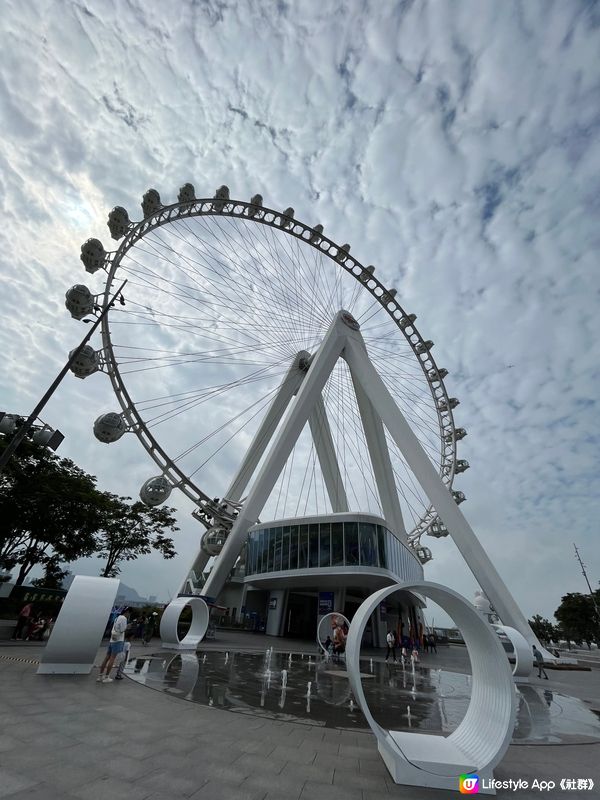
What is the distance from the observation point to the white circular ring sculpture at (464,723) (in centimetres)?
545

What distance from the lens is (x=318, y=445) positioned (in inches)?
1697

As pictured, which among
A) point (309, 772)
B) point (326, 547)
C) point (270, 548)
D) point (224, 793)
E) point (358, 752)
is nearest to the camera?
point (224, 793)

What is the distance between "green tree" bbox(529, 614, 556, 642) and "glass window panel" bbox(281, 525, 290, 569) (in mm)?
80893

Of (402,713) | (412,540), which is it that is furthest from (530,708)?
(412,540)

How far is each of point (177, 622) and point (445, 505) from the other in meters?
20.6

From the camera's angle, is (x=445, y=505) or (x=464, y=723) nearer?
(x=464, y=723)

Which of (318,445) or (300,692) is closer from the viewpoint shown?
(300,692)

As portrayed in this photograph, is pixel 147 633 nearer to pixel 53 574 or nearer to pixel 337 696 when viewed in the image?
pixel 337 696

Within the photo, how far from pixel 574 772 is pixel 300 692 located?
761 centimetres

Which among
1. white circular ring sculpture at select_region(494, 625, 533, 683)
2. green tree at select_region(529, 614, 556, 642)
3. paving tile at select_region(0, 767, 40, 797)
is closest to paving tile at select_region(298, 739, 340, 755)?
paving tile at select_region(0, 767, 40, 797)

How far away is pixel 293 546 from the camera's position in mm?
34875

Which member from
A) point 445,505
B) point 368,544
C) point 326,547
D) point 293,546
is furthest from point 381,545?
point 293,546

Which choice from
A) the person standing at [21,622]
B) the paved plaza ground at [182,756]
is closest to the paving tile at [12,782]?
the paved plaza ground at [182,756]

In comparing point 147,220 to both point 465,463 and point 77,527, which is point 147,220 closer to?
point 77,527
